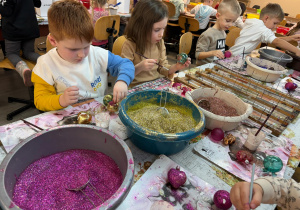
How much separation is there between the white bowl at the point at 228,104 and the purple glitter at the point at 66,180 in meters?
0.49

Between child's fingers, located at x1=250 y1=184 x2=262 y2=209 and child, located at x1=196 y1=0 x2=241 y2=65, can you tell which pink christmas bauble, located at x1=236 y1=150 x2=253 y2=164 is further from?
child, located at x1=196 y1=0 x2=241 y2=65

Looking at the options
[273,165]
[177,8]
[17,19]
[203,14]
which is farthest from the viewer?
[177,8]

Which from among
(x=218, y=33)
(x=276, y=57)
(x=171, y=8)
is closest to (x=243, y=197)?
(x=276, y=57)

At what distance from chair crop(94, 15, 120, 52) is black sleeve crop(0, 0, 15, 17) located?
39.1 inches

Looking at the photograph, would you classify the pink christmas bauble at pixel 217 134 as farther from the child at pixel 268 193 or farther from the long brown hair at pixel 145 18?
the long brown hair at pixel 145 18

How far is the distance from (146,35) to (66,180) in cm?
116

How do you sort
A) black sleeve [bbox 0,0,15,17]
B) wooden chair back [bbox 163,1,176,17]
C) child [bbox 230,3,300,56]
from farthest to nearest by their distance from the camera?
wooden chair back [bbox 163,1,176,17], child [bbox 230,3,300,56], black sleeve [bbox 0,0,15,17]

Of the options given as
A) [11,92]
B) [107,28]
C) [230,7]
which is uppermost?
[230,7]

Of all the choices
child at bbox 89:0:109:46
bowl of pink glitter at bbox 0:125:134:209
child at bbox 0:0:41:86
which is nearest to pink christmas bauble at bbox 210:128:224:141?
bowl of pink glitter at bbox 0:125:134:209

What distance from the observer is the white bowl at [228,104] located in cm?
90

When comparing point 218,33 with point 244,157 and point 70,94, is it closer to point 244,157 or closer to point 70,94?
point 244,157

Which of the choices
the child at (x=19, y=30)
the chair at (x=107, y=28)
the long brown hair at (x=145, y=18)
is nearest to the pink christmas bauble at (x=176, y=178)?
the long brown hair at (x=145, y=18)

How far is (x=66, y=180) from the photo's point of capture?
0.61 metres

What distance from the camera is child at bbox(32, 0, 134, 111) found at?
91cm
